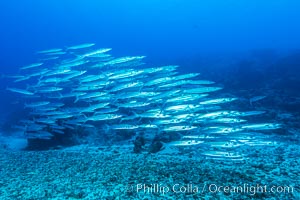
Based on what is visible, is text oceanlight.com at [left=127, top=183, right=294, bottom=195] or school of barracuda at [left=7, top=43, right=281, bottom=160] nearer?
text oceanlight.com at [left=127, top=183, right=294, bottom=195]

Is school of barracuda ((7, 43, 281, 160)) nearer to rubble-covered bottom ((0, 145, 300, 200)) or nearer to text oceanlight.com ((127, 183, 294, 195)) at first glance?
rubble-covered bottom ((0, 145, 300, 200))

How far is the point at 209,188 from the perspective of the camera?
5430 millimetres

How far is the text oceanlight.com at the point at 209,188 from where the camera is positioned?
5.32 m

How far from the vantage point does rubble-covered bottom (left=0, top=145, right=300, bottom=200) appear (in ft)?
17.5

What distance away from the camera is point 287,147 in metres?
8.30

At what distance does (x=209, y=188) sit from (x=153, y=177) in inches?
51.1

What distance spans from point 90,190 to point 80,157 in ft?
8.38

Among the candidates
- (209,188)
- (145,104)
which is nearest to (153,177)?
(209,188)

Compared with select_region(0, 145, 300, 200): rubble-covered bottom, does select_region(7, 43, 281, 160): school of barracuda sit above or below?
above

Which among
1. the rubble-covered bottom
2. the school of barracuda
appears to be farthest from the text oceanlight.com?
the school of barracuda

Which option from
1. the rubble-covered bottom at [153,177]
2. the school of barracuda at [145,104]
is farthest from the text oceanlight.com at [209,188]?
the school of barracuda at [145,104]

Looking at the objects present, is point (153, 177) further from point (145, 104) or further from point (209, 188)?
point (145, 104)

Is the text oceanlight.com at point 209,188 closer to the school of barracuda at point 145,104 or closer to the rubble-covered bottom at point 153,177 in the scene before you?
the rubble-covered bottom at point 153,177

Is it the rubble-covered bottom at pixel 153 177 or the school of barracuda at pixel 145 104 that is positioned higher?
the school of barracuda at pixel 145 104
